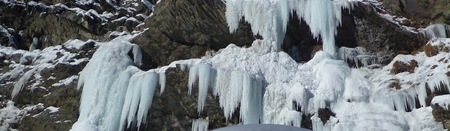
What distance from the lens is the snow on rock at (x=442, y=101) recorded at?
35.4 feet

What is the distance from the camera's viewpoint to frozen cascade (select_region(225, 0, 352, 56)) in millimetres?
12336

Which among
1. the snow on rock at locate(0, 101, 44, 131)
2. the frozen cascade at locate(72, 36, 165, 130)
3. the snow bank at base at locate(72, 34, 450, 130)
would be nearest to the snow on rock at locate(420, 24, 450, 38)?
the snow bank at base at locate(72, 34, 450, 130)

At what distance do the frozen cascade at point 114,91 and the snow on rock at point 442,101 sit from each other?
5.20 m

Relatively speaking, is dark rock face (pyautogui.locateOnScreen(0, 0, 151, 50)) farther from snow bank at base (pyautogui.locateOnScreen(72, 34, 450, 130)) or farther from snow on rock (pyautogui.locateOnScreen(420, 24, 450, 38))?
snow on rock (pyautogui.locateOnScreen(420, 24, 450, 38))

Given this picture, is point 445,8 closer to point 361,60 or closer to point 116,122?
point 361,60

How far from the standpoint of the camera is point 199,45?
12.8 meters

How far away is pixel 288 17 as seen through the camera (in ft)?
40.9

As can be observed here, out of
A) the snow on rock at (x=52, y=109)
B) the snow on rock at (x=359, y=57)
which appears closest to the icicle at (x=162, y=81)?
the snow on rock at (x=52, y=109)

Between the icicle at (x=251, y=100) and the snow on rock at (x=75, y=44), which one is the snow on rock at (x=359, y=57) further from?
the snow on rock at (x=75, y=44)

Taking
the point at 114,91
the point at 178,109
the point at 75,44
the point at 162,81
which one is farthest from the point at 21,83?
the point at 178,109

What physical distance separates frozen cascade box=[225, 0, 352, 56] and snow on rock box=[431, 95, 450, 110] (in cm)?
243

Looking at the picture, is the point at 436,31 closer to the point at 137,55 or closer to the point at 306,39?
the point at 306,39

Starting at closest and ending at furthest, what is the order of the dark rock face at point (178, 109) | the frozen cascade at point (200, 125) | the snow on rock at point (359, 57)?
Answer: the dark rock face at point (178, 109) → the frozen cascade at point (200, 125) → the snow on rock at point (359, 57)

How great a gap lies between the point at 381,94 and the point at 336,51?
1560 mm
